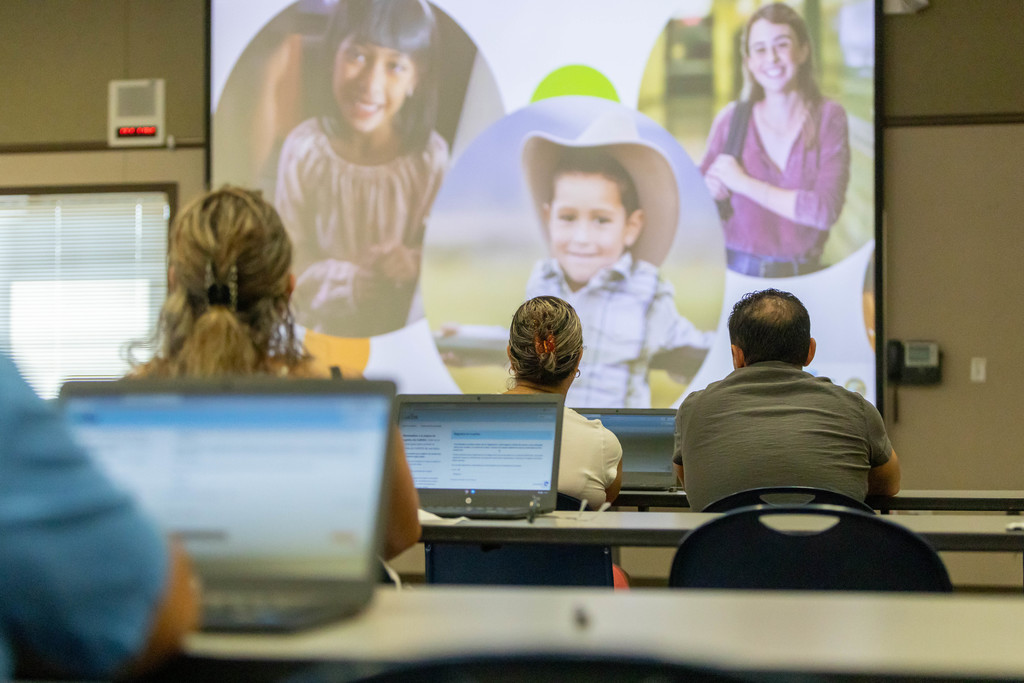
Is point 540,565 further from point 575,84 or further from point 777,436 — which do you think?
point 575,84

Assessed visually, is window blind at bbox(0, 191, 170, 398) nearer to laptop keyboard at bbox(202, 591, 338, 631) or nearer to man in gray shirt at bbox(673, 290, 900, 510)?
man in gray shirt at bbox(673, 290, 900, 510)

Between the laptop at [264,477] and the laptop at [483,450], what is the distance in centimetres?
108

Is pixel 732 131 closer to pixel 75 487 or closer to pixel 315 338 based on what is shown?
pixel 315 338

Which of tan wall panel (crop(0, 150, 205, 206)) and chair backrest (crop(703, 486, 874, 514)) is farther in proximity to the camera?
tan wall panel (crop(0, 150, 205, 206))

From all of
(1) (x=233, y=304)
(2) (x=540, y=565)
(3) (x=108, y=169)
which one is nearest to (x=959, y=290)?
(2) (x=540, y=565)

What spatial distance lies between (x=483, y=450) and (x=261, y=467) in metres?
1.16

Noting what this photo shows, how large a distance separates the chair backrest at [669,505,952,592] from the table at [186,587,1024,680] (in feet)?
1.45

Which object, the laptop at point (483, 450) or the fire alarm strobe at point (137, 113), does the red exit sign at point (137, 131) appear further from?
the laptop at point (483, 450)

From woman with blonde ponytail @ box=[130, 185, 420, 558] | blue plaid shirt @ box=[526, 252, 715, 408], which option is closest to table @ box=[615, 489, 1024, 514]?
woman with blonde ponytail @ box=[130, 185, 420, 558]

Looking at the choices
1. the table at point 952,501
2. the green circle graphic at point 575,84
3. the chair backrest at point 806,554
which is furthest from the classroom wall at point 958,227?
the chair backrest at point 806,554

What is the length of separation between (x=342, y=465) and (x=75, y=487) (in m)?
0.27

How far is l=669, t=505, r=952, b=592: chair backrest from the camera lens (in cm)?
133

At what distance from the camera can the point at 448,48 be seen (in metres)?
4.49

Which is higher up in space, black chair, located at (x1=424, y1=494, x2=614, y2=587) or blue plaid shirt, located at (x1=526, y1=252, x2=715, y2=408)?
blue plaid shirt, located at (x1=526, y1=252, x2=715, y2=408)
